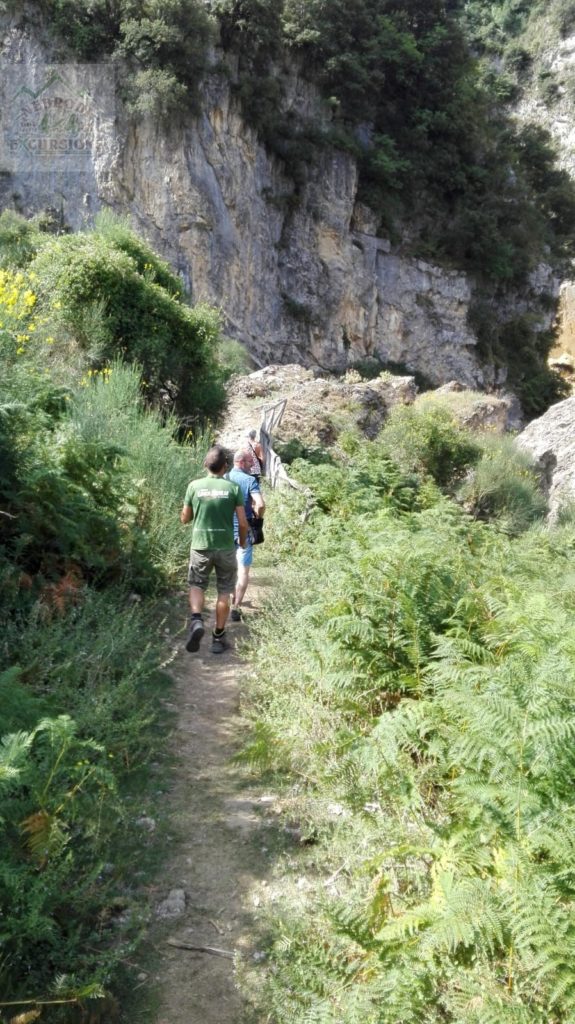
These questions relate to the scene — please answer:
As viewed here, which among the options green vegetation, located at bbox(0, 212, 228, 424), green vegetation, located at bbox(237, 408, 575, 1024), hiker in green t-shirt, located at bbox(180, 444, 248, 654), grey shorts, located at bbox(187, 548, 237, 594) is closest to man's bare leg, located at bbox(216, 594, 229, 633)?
hiker in green t-shirt, located at bbox(180, 444, 248, 654)

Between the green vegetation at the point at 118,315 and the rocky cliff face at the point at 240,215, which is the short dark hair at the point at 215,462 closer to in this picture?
the green vegetation at the point at 118,315

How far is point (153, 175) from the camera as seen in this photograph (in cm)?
2553

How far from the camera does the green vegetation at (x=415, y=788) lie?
2.19m

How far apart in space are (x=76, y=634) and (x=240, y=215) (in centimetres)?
2613

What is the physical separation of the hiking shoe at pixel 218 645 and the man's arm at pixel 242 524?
2.65ft

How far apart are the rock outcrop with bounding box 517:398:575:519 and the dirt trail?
1015 centimetres

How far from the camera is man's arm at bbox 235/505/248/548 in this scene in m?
5.77

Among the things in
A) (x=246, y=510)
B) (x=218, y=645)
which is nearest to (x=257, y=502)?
(x=246, y=510)

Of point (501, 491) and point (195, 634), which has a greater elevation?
point (195, 634)

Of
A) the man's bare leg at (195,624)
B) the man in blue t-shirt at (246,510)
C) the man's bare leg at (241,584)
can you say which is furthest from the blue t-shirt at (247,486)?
the man's bare leg at (195,624)

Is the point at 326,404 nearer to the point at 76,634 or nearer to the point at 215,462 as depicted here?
the point at 215,462

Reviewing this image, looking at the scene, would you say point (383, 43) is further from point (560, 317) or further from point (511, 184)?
point (560, 317)

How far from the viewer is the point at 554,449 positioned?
1444 centimetres

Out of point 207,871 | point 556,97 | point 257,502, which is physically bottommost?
point 207,871
